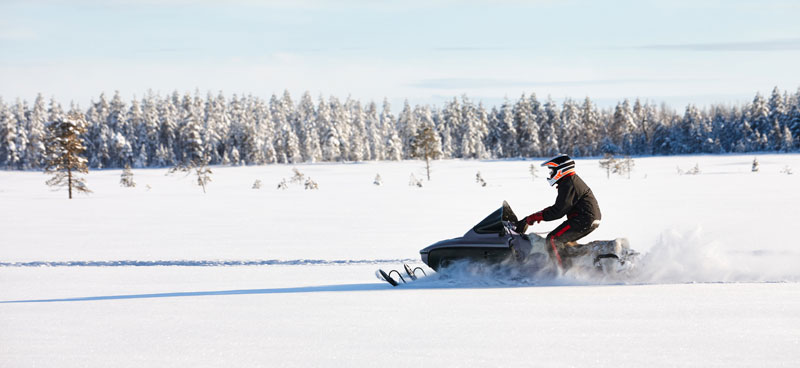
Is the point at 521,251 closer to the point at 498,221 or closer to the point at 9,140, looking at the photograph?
the point at 498,221

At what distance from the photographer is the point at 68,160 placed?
1462 inches

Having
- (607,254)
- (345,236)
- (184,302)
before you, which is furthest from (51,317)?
(345,236)

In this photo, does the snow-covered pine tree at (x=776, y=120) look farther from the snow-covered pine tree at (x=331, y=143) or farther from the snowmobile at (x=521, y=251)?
the snowmobile at (x=521, y=251)

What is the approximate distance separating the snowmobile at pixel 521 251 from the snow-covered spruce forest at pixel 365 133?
86033 mm

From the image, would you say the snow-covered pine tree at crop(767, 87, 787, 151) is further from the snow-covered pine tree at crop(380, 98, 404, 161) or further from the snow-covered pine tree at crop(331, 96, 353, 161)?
the snow-covered pine tree at crop(331, 96, 353, 161)

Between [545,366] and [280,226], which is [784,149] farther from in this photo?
[545,366]

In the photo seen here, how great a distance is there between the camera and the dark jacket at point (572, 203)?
23.5 feet

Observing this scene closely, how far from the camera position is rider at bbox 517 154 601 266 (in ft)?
23.5

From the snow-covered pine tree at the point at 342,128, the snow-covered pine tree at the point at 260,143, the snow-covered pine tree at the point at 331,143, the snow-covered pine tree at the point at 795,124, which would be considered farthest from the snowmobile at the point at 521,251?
→ the snow-covered pine tree at the point at 342,128

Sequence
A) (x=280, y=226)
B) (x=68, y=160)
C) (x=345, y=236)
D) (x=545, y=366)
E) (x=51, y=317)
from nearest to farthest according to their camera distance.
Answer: (x=545, y=366) < (x=51, y=317) < (x=345, y=236) < (x=280, y=226) < (x=68, y=160)

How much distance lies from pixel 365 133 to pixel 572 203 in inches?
4293

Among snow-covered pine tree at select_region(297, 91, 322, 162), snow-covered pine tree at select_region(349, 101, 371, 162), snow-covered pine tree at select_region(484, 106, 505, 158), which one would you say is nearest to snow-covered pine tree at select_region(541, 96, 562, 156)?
snow-covered pine tree at select_region(484, 106, 505, 158)

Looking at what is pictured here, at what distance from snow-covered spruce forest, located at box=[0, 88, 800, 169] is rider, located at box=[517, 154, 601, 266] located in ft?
283

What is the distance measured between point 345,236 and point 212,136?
310 ft
